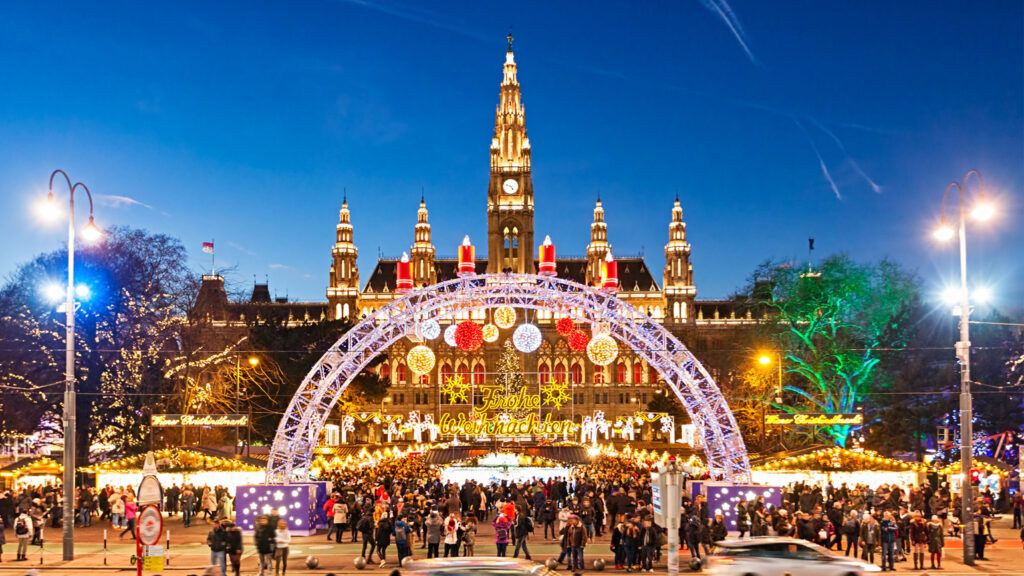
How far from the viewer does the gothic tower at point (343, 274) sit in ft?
426

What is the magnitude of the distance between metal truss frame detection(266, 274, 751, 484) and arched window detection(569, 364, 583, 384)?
87.6 m

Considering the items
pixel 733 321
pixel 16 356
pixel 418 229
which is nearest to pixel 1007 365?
pixel 16 356

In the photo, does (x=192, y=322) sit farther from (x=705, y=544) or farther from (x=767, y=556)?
(x=767, y=556)

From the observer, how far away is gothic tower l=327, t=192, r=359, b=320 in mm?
129750

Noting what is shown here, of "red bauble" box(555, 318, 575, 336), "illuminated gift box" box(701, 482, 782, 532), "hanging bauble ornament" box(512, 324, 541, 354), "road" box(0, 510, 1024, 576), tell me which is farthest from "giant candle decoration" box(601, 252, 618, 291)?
"road" box(0, 510, 1024, 576)

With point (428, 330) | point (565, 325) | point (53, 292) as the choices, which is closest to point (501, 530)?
point (428, 330)

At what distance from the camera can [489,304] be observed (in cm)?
3516

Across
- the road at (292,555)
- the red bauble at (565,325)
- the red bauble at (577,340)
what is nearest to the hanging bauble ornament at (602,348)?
the red bauble at (565,325)

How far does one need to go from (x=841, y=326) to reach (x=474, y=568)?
43.4m

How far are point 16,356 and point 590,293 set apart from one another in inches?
1058

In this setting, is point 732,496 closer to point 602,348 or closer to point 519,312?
point 602,348

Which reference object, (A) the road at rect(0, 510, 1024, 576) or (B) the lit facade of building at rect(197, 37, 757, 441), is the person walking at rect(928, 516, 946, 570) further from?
(B) the lit facade of building at rect(197, 37, 757, 441)

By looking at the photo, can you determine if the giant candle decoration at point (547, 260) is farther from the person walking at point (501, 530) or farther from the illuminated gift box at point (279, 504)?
the person walking at point (501, 530)

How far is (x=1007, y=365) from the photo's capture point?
52656mm
